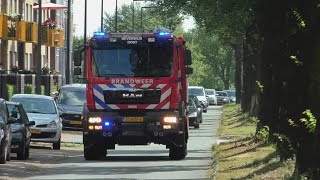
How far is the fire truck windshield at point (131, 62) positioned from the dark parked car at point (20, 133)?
2345 mm

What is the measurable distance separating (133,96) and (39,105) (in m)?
8.86

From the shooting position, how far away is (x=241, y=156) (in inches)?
1079

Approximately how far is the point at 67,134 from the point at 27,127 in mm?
17665

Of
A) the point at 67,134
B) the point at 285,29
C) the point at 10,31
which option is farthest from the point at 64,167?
the point at 10,31

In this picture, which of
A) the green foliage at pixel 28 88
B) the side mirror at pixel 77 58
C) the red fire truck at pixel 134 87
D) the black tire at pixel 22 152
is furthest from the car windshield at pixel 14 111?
the green foliage at pixel 28 88

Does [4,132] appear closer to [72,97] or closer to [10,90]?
[72,97]

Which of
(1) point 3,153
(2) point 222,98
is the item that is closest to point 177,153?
(1) point 3,153

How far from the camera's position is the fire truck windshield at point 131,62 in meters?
27.1

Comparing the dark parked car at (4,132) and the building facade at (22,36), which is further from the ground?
the building facade at (22,36)

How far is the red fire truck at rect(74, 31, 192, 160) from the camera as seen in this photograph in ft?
89.2

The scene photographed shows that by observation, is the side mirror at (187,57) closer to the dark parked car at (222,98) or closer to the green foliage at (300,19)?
the green foliage at (300,19)

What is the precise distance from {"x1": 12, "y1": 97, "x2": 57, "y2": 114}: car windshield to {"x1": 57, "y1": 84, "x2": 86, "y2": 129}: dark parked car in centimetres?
1101

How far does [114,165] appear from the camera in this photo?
1044 inches

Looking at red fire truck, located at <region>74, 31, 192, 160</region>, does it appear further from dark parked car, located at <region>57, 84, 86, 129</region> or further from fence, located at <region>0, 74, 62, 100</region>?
fence, located at <region>0, 74, 62, 100</region>
